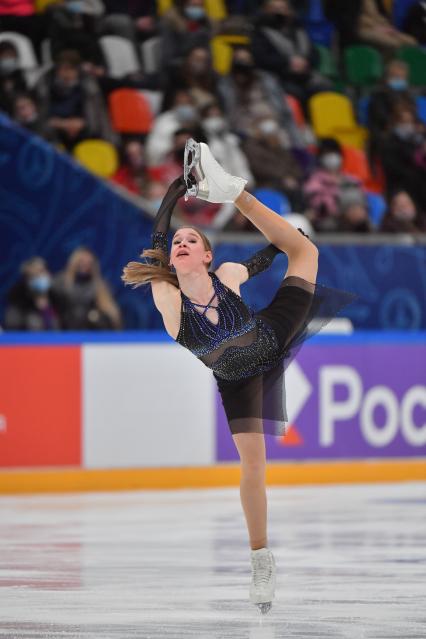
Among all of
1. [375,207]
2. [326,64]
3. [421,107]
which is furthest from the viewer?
[326,64]

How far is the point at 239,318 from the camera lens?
16.6 feet

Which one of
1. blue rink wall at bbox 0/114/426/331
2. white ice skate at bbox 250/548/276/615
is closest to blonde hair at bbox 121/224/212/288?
white ice skate at bbox 250/548/276/615

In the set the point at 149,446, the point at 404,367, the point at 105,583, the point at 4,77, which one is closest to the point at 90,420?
the point at 149,446

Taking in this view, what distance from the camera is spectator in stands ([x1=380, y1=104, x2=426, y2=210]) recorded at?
12945 millimetres

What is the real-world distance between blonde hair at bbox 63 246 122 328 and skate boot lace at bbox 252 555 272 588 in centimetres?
511

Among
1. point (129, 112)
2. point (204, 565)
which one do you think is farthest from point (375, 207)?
point (204, 565)

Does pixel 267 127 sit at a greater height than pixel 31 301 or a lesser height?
lesser

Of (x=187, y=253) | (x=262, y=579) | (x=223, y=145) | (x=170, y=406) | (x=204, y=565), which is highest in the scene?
(x=187, y=253)

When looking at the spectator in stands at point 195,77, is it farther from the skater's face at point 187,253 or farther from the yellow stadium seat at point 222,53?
the skater's face at point 187,253

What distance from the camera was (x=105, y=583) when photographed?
5.57 metres

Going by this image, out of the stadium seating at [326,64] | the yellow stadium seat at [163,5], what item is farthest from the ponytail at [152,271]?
the stadium seating at [326,64]

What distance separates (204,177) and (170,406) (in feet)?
16.4

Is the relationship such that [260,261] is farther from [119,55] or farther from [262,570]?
[119,55]

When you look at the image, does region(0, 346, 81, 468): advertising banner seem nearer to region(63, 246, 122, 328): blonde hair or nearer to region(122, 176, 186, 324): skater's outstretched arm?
region(63, 246, 122, 328): blonde hair
